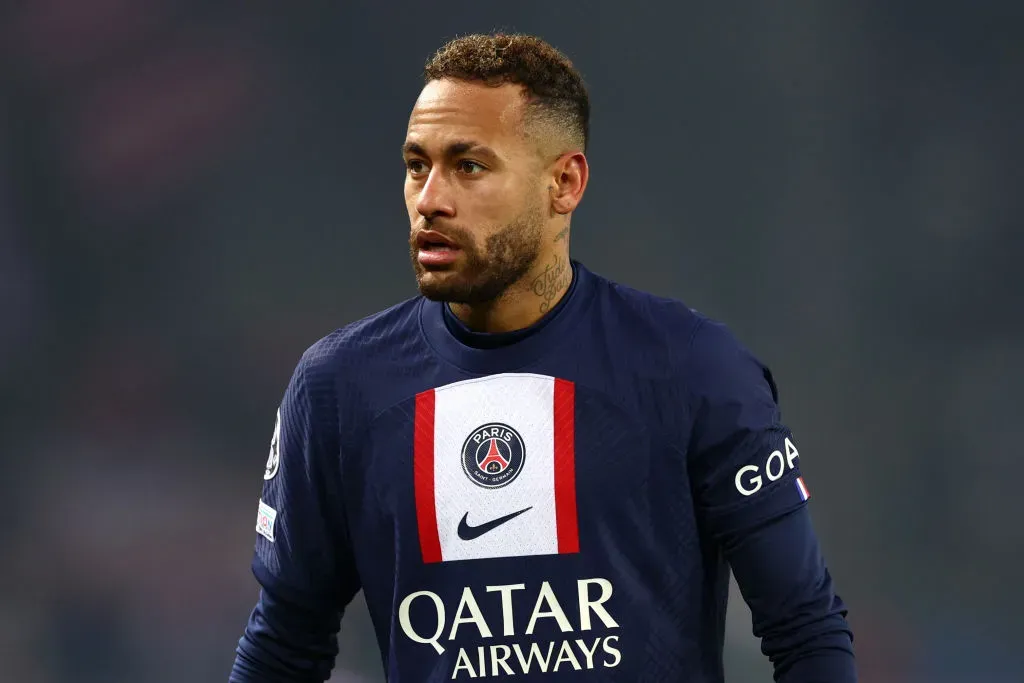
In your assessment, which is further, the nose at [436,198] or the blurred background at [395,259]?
the blurred background at [395,259]

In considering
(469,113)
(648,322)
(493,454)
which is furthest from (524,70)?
(493,454)

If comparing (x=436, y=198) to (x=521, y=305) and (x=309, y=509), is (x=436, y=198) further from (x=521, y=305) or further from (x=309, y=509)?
(x=309, y=509)

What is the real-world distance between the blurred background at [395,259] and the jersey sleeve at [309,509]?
2.04 m

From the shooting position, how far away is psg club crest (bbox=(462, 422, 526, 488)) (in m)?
1.93

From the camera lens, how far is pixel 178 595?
4.11 metres

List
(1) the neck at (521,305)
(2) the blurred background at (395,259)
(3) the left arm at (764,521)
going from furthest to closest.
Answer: (2) the blurred background at (395,259) → (1) the neck at (521,305) → (3) the left arm at (764,521)

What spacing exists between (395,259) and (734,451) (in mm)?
2516

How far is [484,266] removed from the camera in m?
1.89

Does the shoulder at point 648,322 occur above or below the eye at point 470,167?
below

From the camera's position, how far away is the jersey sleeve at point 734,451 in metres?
1.85

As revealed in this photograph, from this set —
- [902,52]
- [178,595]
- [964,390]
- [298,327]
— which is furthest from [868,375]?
[178,595]

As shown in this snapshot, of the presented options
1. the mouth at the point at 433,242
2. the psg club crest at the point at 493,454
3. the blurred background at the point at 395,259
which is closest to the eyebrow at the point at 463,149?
the mouth at the point at 433,242

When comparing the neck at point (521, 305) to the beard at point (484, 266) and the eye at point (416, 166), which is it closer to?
the beard at point (484, 266)

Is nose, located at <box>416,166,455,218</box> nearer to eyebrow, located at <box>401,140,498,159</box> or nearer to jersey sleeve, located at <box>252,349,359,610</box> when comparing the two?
eyebrow, located at <box>401,140,498,159</box>
